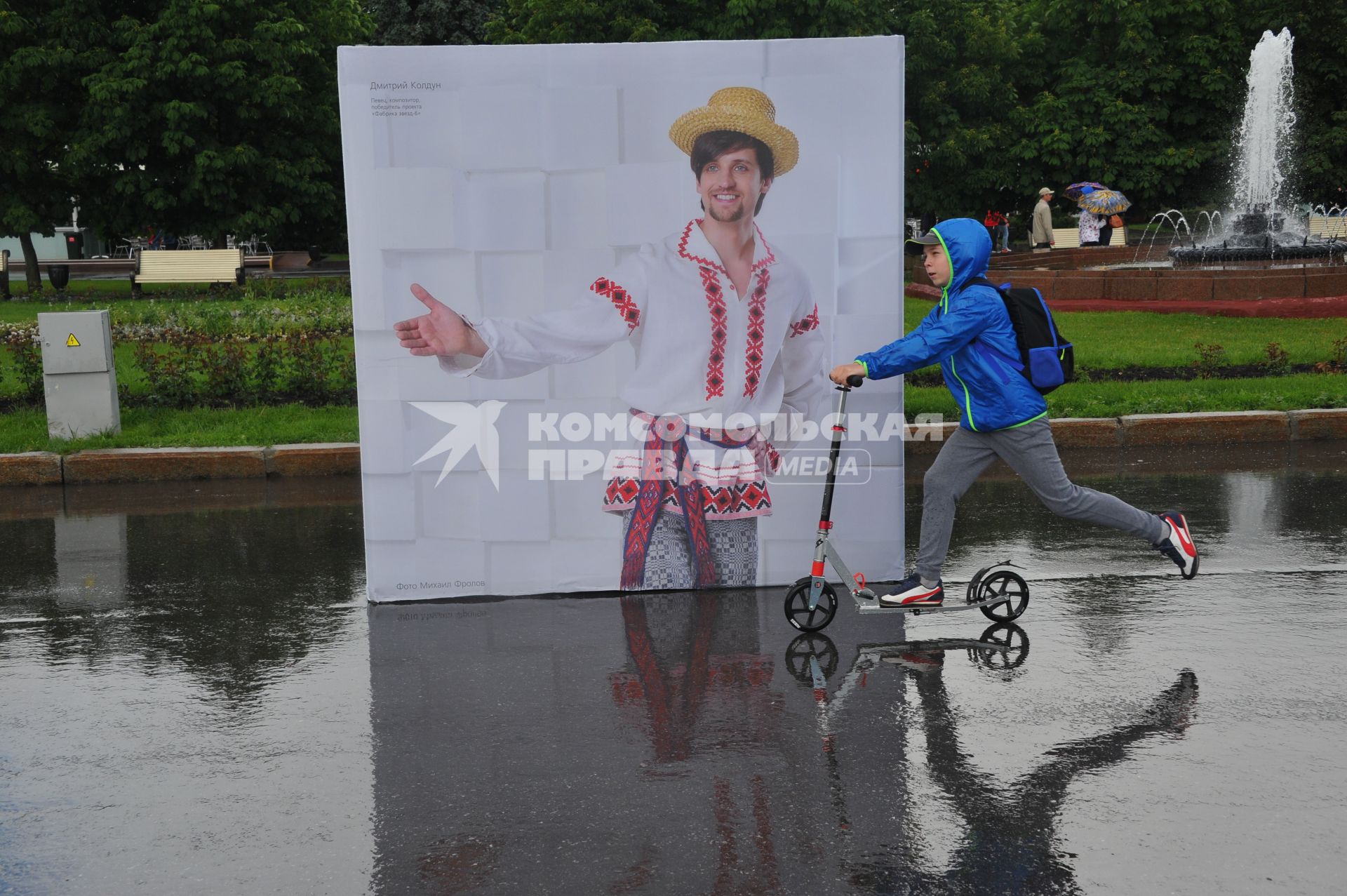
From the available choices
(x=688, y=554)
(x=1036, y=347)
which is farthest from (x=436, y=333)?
(x=1036, y=347)

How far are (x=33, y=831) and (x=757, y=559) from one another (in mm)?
3603

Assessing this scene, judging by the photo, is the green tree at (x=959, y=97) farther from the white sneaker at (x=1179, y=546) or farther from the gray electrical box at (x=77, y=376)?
the white sneaker at (x=1179, y=546)

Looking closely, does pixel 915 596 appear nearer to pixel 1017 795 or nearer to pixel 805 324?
pixel 805 324

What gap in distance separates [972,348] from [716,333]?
121 centimetres

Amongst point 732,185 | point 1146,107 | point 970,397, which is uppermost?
point 1146,107

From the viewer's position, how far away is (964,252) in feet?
20.2

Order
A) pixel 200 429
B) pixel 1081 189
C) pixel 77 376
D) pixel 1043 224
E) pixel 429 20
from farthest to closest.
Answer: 1. pixel 429 20
2. pixel 1081 189
3. pixel 1043 224
4. pixel 200 429
5. pixel 77 376

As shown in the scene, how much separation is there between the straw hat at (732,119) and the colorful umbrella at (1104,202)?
2731cm

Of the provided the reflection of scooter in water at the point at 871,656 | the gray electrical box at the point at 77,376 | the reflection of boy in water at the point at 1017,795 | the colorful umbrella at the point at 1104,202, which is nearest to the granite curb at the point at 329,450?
the gray electrical box at the point at 77,376

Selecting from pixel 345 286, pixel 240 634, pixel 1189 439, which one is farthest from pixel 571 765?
pixel 345 286

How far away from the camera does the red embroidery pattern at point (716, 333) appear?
663 cm

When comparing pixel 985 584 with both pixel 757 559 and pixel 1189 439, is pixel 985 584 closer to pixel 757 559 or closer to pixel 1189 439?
pixel 757 559

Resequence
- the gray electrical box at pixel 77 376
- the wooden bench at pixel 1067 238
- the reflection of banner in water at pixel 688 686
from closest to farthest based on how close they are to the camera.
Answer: the reflection of banner in water at pixel 688 686, the gray electrical box at pixel 77 376, the wooden bench at pixel 1067 238

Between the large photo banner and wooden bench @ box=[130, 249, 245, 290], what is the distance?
2230cm
